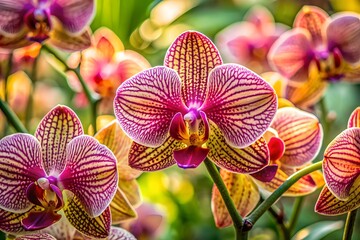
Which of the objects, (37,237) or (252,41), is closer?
(37,237)


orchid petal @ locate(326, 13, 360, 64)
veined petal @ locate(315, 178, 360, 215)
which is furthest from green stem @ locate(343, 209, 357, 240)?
orchid petal @ locate(326, 13, 360, 64)

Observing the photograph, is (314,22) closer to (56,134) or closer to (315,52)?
(315,52)

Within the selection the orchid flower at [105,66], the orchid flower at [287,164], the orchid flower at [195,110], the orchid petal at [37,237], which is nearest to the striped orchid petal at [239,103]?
the orchid flower at [195,110]

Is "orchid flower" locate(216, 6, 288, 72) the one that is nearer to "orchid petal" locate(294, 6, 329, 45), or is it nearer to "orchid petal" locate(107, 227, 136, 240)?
"orchid petal" locate(294, 6, 329, 45)

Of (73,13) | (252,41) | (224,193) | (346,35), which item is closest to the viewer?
(224,193)

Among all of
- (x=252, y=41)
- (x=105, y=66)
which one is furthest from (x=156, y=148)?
(x=252, y=41)

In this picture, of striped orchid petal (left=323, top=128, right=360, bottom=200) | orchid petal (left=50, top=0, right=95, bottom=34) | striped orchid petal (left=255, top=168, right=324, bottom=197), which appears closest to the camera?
striped orchid petal (left=323, top=128, right=360, bottom=200)

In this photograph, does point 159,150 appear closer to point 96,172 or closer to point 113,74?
point 96,172
